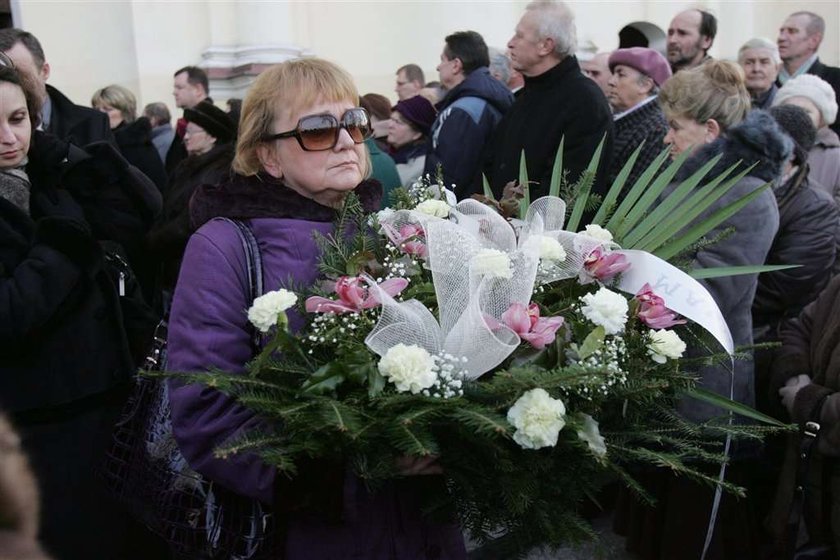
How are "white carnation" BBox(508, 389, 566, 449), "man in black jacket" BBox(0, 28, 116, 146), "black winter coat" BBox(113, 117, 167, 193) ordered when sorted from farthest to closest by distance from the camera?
"black winter coat" BBox(113, 117, 167, 193) < "man in black jacket" BBox(0, 28, 116, 146) < "white carnation" BBox(508, 389, 566, 449)

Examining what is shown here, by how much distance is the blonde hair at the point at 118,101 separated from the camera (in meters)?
6.88

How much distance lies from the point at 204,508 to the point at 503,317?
0.76 metres

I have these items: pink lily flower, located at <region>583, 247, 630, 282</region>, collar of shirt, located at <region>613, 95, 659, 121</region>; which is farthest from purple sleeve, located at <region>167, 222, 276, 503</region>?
collar of shirt, located at <region>613, 95, 659, 121</region>

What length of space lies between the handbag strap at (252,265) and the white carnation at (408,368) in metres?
0.45

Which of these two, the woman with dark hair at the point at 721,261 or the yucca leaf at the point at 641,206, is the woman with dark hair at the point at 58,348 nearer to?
the yucca leaf at the point at 641,206

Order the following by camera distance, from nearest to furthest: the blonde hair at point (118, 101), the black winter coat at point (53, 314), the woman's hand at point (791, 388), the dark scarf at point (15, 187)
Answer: the black winter coat at point (53, 314) < the dark scarf at point (15, 187) < the woman's hand at point (791, 388) < the blonde hair at point (118, 101)

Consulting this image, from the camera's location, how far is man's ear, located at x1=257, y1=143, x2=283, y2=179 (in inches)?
89.7

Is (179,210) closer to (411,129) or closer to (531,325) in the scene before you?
(531,325)

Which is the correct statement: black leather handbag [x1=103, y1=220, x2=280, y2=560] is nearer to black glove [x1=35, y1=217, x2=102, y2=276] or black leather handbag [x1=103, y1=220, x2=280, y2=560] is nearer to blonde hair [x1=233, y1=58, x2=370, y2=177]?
blonde hair [x1=233, y1=58, x2=370, y2=177]

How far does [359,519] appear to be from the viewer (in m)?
2.09

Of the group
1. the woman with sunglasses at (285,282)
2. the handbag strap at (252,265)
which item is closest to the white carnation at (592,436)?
the woman with sunglasses at (285,282)

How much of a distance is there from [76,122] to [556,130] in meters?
2.10

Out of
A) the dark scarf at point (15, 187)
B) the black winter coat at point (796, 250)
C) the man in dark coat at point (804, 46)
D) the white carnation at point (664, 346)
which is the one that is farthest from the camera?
the man in dark coat at point (804, 46)

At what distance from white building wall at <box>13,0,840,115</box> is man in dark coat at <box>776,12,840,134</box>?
10.3ft
